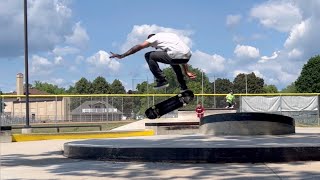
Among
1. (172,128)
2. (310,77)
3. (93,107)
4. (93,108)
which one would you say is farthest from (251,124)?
(310,77)

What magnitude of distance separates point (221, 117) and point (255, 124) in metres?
0.92

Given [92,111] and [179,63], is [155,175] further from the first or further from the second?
[92,111]

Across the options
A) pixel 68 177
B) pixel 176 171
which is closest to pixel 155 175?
pixel 176 171

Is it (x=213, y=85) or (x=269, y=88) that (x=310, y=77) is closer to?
(x=213, y=85)

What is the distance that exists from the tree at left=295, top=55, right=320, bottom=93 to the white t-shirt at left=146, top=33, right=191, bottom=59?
244 feet

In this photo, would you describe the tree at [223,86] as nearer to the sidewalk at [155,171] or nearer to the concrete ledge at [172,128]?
the concrete ledge at [172,128]

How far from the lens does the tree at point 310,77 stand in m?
80.4

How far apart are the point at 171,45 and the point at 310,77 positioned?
7564 centimetres

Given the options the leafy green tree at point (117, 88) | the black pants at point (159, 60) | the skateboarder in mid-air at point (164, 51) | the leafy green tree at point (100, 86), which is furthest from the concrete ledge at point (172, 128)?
the leafy green tree at point (100, 86)

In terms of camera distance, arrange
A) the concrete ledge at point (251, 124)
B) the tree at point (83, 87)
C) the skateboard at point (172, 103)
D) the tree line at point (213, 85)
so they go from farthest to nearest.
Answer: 1. the tree at point (83, 87)
2. the tree line at point (213, 85)
3. the concrete ledge at point (251, 124)
4. the skateboard at point (172, 103)

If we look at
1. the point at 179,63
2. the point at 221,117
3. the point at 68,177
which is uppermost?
the point at 179,63

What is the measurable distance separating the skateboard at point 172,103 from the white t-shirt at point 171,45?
1358 millimetres

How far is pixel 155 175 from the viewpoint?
24.6 ft

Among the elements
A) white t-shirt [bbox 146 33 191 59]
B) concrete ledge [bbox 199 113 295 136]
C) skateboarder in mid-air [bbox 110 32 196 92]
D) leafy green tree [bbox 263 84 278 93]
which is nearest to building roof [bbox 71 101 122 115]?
concrete ledge [bbox 199 113 295 136]
